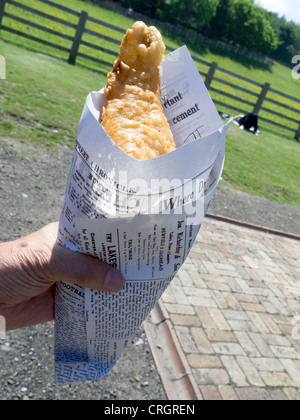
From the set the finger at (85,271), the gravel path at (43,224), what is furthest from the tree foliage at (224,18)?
the finger at (85,271)

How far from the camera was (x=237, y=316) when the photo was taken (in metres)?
4.33

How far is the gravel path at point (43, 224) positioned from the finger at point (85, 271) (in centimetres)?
186

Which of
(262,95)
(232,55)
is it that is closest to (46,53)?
(262,95)

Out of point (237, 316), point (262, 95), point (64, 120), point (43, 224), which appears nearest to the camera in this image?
point (237, 316)

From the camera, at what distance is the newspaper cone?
1146 mm

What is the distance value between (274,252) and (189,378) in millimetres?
3685

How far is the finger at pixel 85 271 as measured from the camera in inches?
52.1

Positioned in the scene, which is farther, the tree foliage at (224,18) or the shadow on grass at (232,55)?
the shadow on grass at (232,55)

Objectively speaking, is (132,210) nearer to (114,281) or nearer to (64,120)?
(114,281)

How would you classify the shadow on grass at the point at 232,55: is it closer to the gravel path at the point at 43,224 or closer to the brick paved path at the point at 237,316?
the gravel path at the point at 43,224

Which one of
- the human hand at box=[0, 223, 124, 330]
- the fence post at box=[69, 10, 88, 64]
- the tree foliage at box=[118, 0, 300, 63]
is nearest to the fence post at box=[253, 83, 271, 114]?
the fence post at box=[69, 10, 88, 64]

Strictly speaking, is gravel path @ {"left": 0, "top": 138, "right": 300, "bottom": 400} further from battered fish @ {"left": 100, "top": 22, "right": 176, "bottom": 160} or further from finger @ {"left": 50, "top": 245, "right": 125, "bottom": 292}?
battered fish @ {"left": 100, "top": 22, "right": 176, "bottom": 160}

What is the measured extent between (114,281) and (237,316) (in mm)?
3391
